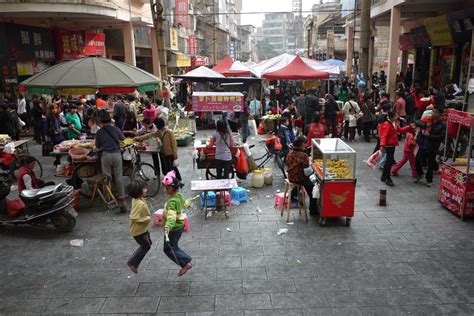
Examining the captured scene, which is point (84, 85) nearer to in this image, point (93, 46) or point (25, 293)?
point (25, 293)

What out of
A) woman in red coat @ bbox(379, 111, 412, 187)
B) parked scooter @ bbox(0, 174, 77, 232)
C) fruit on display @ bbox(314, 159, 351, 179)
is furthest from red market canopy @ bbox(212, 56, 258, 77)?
parked scooter @ bbox(0, 174, 77, 232)

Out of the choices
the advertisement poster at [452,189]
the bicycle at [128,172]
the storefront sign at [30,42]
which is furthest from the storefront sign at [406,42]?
the storefront sign at [30,42]

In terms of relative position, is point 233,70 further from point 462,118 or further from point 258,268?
point 258,268

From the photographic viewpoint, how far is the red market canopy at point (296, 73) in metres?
14.6

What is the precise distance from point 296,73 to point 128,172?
26.3 feet

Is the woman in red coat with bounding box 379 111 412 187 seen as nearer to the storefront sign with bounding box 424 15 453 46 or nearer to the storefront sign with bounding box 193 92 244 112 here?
the storefront sign with bounding box 193 92 244 112

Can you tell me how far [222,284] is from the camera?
205 inches

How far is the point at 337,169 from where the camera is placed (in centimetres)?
704

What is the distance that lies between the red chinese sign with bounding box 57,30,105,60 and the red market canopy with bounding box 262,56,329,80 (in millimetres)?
10223

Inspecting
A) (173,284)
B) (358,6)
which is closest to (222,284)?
(173,284)

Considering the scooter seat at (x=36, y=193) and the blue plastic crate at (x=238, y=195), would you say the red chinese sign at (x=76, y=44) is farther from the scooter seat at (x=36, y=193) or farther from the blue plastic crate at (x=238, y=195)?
the blue plastic crate at (x=238, y=195)

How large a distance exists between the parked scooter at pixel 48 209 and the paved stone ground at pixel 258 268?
0.21 m

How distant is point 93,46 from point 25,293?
17.8 m

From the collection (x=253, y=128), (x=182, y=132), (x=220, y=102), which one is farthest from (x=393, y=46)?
(x=182, y=132)
